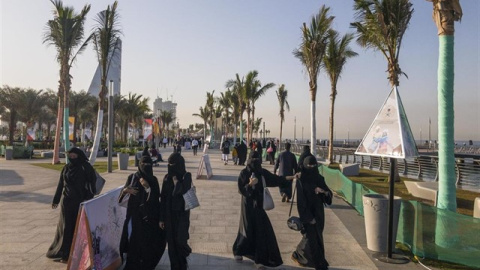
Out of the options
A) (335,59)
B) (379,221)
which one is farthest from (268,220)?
(335,59)

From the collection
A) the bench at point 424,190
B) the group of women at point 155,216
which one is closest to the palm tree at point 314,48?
the bench at point 424,190

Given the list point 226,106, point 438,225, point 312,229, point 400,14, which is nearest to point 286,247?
point 312,229

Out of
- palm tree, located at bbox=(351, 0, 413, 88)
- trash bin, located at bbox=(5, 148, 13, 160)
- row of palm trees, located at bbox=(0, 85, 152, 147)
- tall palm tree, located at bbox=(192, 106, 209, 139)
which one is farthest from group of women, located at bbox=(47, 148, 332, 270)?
tall palm tree, located at bbox=(192, 106, 209, 139)

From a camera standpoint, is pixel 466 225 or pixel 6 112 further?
pixel 6 112

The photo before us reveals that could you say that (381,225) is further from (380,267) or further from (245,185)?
(245,185)

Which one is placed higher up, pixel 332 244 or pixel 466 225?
pixel 466 225

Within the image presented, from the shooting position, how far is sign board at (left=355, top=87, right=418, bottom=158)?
5.96 m

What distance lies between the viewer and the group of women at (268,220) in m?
5.35

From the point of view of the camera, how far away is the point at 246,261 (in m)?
5.73

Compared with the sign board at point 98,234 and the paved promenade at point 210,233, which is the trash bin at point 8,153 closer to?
the paved promenade at point 210,233

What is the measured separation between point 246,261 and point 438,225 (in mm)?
2993

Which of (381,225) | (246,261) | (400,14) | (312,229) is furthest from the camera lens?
(400,14)

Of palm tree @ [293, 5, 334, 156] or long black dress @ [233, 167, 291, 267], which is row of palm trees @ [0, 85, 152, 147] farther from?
long black dress @ [233, 167, 291, 267]

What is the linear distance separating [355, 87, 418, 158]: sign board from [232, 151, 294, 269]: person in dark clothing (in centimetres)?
189
